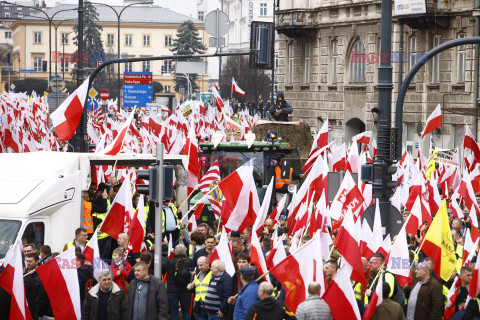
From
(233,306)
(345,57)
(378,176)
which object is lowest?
(233,306)

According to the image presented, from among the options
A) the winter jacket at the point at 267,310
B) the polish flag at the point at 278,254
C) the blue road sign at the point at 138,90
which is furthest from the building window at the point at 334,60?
the winter jacket at the point at 267,310

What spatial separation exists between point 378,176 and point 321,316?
5.34 metres

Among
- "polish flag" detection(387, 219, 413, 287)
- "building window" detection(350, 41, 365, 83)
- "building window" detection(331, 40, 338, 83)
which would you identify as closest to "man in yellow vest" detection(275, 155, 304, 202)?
"polish flag" detection(387, 219, 413, 287)

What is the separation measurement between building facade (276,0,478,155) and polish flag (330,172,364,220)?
16755mm

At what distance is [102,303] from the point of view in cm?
1169

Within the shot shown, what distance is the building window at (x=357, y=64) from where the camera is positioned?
44.5 metres

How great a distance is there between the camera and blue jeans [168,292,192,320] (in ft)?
44.9

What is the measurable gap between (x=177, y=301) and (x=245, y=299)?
243 cm

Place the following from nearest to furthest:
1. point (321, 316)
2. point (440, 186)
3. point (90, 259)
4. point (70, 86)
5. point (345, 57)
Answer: point (321, 316) < point (90, 259) < point (440, 186) < point (345, 57) < point (70, 86)

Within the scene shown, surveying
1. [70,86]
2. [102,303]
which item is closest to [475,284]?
[102,303]

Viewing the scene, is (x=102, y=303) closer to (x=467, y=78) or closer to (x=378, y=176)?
(x=378, y=176)

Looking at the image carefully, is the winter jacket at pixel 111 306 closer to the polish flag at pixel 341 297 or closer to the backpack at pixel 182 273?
the backpack at pixel 182 273

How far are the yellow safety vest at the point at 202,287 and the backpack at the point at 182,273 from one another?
0.78 meters

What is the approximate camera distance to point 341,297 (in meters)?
11.1
